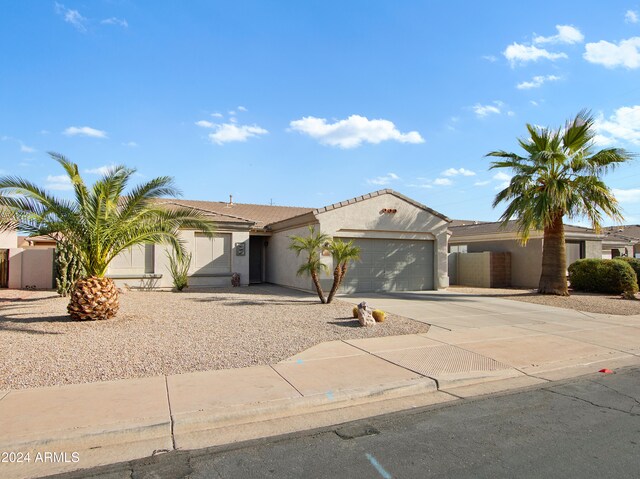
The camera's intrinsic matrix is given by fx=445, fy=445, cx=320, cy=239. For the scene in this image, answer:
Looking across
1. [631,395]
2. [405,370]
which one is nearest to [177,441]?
[405,370]

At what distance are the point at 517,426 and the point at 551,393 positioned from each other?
159 cm

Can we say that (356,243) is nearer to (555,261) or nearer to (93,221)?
(555,261)

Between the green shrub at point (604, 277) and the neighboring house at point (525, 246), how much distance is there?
80.1 inches

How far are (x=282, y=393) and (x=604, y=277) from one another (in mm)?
18299

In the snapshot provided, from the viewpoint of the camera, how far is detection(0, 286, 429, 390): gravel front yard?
6.81m

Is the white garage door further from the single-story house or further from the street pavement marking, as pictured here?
the street pavement marking

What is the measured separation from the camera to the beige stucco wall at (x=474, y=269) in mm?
23328

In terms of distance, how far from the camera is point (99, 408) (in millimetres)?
5156

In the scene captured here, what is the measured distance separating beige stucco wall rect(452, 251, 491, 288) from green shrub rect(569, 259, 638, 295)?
399 centimetres

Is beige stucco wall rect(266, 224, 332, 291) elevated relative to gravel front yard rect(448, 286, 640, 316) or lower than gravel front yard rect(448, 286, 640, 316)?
elevated

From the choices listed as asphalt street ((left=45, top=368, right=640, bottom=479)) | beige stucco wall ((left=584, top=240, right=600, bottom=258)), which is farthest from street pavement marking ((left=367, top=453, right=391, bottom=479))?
beige stucco wall ((left=584, top=240, right=600, bottom=258))

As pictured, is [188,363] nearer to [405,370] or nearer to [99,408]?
[99,408]

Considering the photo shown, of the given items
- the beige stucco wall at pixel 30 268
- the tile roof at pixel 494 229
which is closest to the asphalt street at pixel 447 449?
the tile roof at pixel 494 229

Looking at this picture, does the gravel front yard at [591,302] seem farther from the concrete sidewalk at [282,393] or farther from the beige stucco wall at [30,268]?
the beige stucco wall at [30,268]
